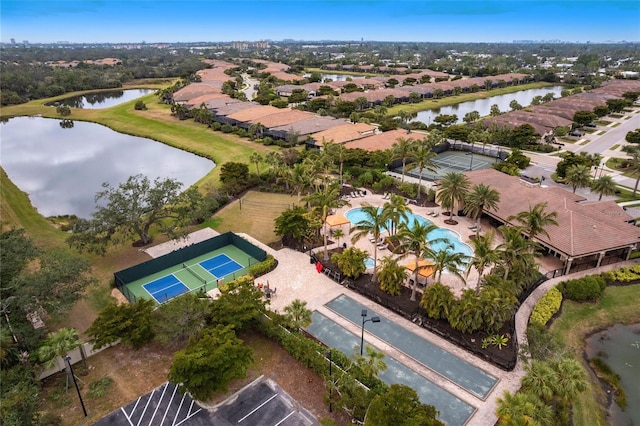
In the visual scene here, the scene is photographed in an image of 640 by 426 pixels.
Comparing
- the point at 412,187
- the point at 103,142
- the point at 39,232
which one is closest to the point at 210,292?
the point at 39,232

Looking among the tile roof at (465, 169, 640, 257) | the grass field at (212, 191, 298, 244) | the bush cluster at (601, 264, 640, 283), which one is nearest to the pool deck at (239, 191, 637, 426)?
the bush cluster at (601, 264, 640, 283)

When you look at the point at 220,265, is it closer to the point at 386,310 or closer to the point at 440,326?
the point at 386,310

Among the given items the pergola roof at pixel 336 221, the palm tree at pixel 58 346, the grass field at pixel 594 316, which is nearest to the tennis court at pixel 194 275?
the pergola roof at pixel 336 221

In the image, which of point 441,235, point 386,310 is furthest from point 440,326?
point 441,235

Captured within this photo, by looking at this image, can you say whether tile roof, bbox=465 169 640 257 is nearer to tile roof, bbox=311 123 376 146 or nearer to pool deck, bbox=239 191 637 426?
pool deck, bbox=239 191 637 426

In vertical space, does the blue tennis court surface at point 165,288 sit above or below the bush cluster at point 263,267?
below

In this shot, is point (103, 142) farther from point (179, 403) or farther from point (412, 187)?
point (179, 403)

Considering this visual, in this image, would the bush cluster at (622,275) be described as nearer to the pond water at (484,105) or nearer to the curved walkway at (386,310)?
the curved walkway at (386,310)
